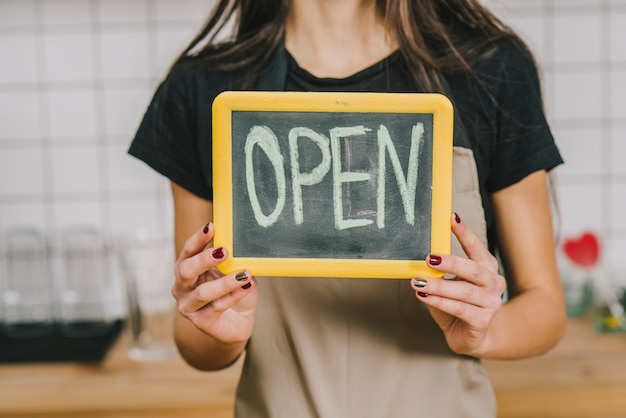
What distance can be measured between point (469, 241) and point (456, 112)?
29 centimetres

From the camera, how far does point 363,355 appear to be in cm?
100

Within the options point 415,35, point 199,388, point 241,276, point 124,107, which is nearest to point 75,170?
point 124,107

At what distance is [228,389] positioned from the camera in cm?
154

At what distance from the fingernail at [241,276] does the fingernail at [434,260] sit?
197mm

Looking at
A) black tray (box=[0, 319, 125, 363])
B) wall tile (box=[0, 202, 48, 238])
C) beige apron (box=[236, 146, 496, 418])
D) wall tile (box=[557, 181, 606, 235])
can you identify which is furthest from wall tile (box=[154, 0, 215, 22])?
beige apron (box=[236, 146, 496, 418])

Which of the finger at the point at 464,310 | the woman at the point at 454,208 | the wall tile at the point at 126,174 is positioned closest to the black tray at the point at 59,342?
the wall tile at the point at 126,174

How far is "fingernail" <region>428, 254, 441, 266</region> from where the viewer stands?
78cm

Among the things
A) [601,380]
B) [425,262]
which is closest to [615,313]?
[601,380]

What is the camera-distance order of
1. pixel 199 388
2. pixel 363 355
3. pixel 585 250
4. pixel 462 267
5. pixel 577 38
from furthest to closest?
pixel 577 38 → pixel 585 250 → pixel 199 388 → pixel 363 355 → pixel 462 267

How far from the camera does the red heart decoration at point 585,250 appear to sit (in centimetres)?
184

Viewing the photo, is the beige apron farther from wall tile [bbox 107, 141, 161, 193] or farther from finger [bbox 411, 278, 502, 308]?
wall tile [bbox 107, 141, 161, 193]

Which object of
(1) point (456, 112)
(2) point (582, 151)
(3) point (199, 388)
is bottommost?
(3) point (199, 388)

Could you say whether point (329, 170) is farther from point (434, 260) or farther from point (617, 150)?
point (617, 150)

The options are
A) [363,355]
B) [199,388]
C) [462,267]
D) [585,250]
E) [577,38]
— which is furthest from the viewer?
[577,38]
